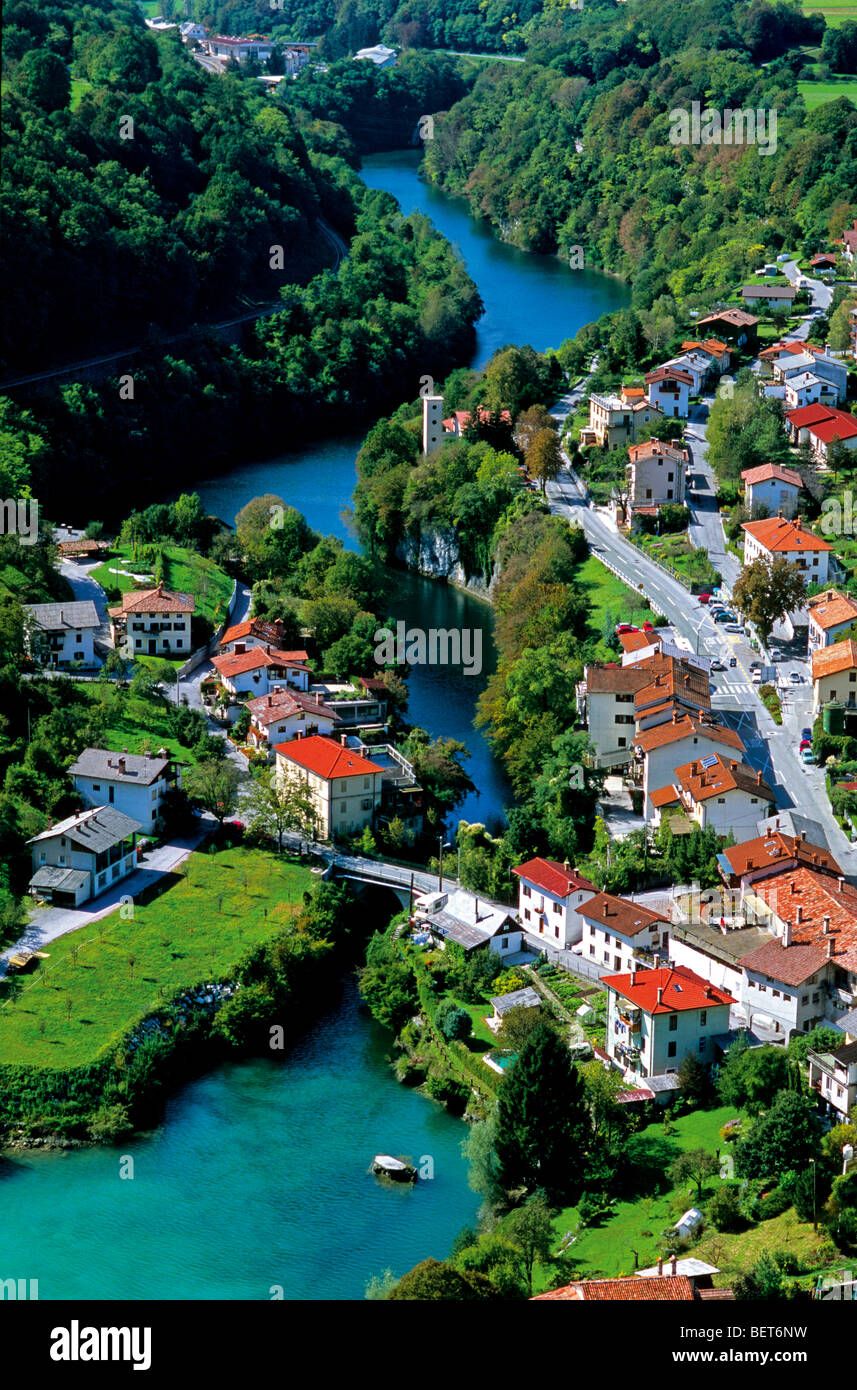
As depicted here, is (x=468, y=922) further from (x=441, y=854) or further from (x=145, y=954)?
(x=145, y=954)

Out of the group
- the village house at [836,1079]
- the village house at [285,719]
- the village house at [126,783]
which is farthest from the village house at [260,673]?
the village house at [836,1079]

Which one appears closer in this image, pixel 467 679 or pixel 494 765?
pixel 494 765

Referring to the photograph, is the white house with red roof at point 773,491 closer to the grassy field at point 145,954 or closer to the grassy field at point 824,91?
the grassy field at point 145,954

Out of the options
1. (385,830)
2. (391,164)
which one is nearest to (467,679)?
(385,830)

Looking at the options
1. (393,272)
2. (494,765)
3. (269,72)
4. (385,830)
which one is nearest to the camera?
(385,830)

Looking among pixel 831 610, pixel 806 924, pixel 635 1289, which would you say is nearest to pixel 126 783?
pixel 806 924

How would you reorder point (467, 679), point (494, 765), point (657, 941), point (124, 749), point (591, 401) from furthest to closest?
point (591, 401), point (467, 679), point (494, 765), point (124, 749), point (657, 941)

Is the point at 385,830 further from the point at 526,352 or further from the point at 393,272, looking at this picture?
the point at 393,272
